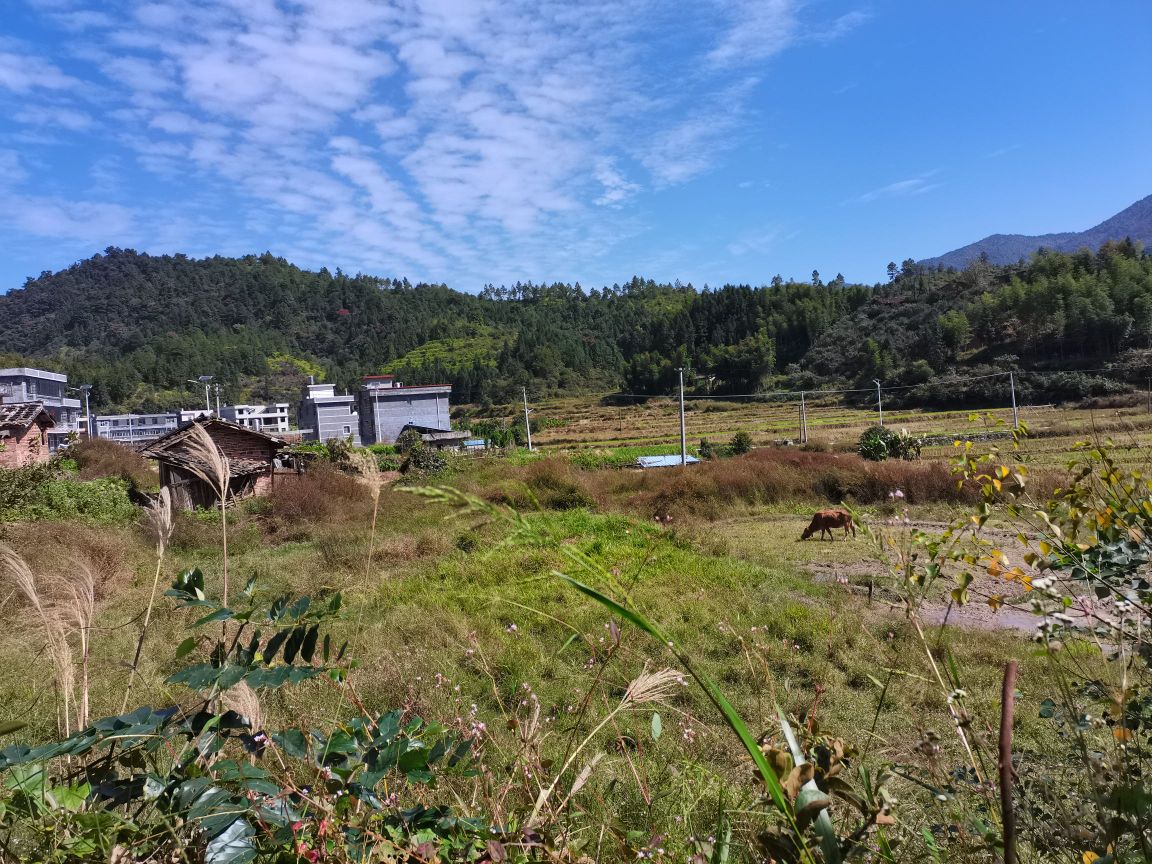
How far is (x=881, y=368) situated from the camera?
6944 cm

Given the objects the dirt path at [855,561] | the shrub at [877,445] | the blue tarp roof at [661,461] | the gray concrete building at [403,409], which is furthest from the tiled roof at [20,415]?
the gray concrete building at [403,409]

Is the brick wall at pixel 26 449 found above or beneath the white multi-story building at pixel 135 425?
beneath

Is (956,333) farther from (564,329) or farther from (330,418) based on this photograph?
(564,329)

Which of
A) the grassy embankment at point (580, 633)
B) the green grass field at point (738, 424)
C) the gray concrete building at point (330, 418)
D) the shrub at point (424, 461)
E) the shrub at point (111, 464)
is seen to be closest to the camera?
the grassy embankment at point (580, 633)

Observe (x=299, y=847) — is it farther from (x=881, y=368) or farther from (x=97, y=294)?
(x=97, y=294)

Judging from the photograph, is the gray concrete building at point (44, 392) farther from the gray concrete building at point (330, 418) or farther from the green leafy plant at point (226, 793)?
the green leafy plant at point (226, 793)

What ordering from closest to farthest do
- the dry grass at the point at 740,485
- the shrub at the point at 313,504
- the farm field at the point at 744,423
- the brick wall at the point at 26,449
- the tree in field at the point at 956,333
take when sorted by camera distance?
the shrub at the point at 313,504, the dry grass at the point at 740,485, the brick wall at the point at 26,449, the farm field at the point at 744,423, the tree in field at the point at 956,333

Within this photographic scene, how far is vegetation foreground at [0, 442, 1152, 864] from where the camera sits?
921mm

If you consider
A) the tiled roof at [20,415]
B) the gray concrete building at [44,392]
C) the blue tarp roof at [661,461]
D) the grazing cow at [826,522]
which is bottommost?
the blue tarp roof at [661,461]

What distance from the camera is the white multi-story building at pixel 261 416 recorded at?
6919cm

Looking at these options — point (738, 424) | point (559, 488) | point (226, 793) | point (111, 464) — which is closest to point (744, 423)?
point (738, 424)

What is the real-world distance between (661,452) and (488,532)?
30.2 m

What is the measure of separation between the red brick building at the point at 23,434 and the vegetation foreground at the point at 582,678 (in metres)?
4.76

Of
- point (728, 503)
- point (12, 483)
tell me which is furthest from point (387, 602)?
point (728, 503)
